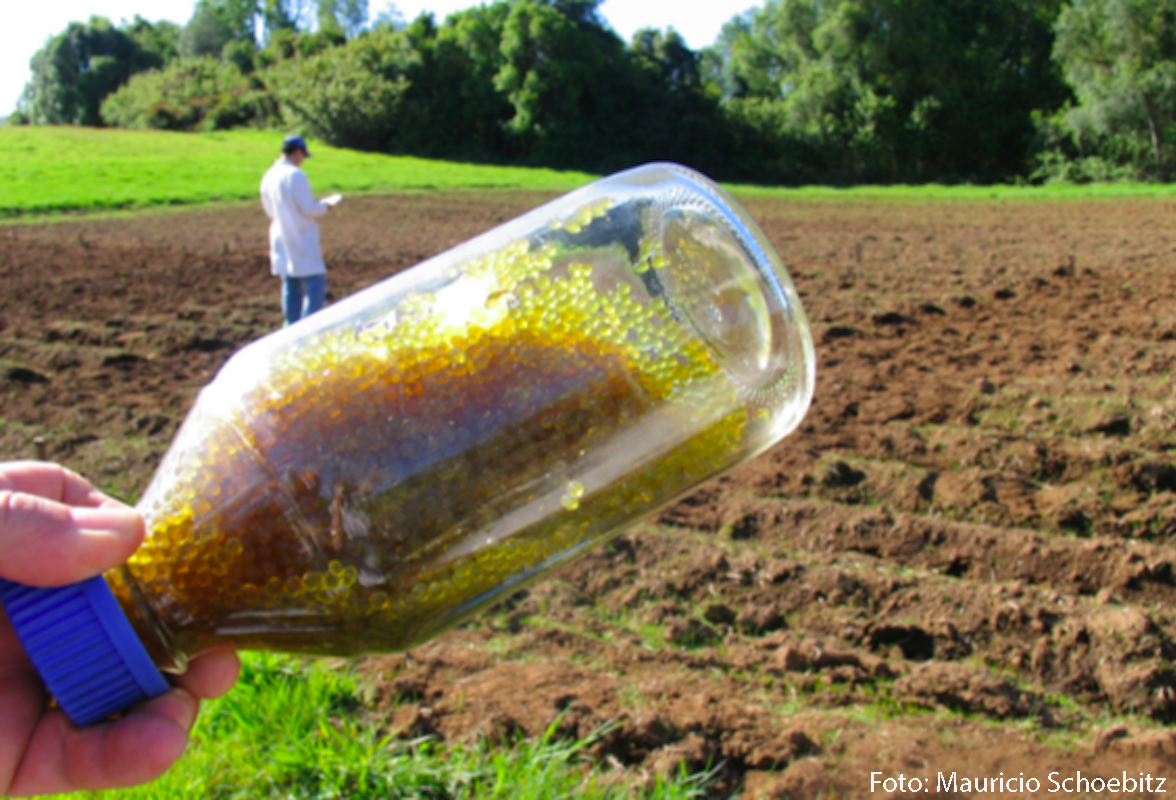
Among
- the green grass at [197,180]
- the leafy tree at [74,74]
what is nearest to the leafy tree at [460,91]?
the green grass at [197,180]

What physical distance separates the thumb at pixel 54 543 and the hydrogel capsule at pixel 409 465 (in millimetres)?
27

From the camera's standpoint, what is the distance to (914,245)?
12961mm

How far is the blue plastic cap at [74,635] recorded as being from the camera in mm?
1239

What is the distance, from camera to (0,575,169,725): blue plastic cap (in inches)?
48.8

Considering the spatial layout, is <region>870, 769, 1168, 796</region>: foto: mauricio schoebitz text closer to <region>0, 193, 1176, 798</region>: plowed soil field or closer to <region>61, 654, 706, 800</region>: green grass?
<region>0, 193, 1176, 798</region>: plowed soil field

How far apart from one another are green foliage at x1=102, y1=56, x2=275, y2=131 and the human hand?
52.6m

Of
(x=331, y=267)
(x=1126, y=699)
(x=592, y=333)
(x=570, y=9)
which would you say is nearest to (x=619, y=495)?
(x=592, y=333)

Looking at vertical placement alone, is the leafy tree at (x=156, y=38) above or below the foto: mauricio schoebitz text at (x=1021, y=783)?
above

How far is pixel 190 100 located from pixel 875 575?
57.7 m

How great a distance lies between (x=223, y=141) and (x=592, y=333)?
3765 cm

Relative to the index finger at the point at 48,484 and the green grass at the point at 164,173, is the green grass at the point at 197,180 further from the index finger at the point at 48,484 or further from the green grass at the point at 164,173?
the index finger at the point at 48,484

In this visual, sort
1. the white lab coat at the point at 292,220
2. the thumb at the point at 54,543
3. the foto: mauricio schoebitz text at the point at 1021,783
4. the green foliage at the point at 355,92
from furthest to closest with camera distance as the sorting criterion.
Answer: the green foliage at the point at 355,92 → the white lab coat at the point at 292,220 → the foto: mauricio schoebitz text at the point at 1021,783 → the thumb at the point at 54,543

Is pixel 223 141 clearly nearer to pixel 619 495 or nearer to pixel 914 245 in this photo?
pixel 914 245

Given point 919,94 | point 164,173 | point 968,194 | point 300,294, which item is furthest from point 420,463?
point 919,94
